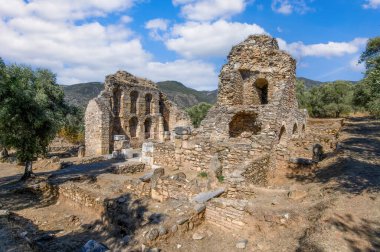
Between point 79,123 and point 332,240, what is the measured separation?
25970mm

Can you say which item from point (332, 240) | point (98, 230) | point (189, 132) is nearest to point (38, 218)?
point (98, 230)

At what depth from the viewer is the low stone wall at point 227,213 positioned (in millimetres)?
6184

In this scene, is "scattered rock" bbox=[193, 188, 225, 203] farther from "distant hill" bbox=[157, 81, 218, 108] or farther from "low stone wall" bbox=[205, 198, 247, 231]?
"distant hill" bbox=[157, 81, 218, 108]

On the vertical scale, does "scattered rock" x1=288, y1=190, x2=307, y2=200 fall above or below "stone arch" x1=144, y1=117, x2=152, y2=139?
below

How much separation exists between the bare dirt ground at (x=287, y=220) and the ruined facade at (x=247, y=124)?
1.29m

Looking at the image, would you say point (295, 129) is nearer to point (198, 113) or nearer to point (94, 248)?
point (94, 248)

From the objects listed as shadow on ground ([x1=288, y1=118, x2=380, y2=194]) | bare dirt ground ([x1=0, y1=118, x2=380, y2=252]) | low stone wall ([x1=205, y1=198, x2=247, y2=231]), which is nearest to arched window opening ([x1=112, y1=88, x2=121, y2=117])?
bare dirt ground ([x1=0, y1=118, x2=380, y2=252])

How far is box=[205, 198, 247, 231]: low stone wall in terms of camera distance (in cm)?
618

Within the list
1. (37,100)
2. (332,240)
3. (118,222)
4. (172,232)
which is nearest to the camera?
(332,240)

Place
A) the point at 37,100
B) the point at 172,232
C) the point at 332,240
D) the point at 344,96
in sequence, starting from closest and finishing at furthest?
the point at 332,240, the point at 172,232, the point at 37,100, the point at 344,96

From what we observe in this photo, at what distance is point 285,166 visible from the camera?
10.3 m

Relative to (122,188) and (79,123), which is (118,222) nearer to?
(122,188)

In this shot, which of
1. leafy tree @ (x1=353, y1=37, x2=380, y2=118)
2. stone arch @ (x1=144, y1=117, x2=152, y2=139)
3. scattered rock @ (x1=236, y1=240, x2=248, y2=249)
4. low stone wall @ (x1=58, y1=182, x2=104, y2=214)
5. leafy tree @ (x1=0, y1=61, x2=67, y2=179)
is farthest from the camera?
stone arch @ (x1=144, y1=117, x2=152, y2=139)

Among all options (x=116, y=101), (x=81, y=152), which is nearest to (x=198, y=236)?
(x=81, y=152)
